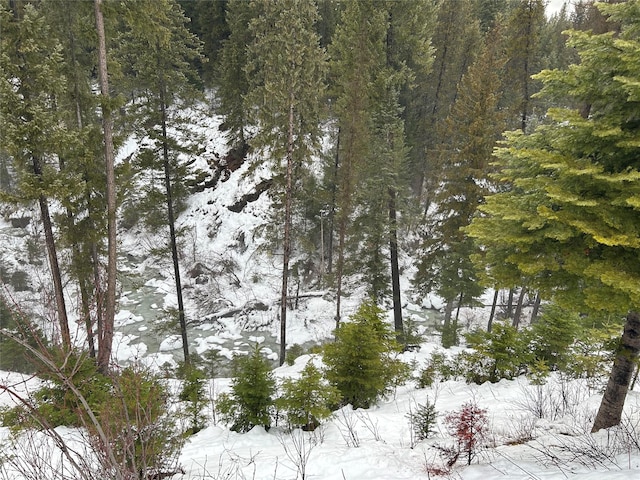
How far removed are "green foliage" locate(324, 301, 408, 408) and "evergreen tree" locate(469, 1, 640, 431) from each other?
10.4 feet

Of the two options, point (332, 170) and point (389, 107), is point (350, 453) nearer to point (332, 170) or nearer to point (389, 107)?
point (389, 107)

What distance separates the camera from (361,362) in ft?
23.8

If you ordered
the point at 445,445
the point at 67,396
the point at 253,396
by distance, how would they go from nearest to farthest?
the point at 445,445, the point at 253,396, the point at 67,396

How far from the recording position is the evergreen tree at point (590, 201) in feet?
12.4

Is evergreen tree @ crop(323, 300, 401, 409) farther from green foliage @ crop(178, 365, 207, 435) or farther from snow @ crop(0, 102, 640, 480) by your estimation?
green foliage @ crop(178, 365, 207, 435)

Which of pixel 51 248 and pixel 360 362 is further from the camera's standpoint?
pixel 51 248

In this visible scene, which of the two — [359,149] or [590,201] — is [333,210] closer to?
[359,149]

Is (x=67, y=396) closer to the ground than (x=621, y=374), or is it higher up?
closer to the ground

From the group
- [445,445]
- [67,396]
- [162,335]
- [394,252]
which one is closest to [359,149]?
[394,252]

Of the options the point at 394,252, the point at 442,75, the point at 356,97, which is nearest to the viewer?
the point at 356,97

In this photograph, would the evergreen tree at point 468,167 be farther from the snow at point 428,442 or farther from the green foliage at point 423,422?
the green foliage at point 423,422

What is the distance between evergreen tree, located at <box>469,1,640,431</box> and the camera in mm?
3785

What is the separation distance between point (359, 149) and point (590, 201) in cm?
1156

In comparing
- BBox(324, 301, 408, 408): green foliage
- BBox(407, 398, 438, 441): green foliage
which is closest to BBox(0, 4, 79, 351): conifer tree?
BBox(324, 301, 408, 408): green foliage
